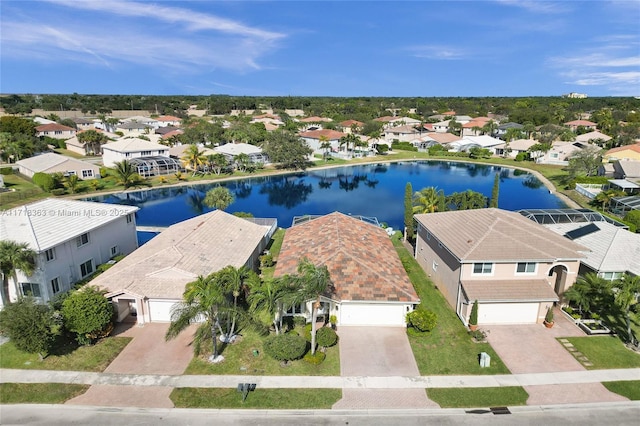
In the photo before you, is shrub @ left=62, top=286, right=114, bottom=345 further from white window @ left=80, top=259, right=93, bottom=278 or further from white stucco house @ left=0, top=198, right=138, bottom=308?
white window @ left=80, top=259, right=93, bottom=278

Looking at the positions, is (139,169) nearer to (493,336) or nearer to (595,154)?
(493,336)

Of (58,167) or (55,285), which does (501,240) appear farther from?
(58,167)

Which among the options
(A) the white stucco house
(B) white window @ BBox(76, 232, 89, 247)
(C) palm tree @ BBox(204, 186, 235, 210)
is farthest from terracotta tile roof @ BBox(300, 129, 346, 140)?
(B) white window @ BBox(76, 232, 89, 247)

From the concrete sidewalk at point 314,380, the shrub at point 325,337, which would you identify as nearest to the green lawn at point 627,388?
the concrete sidewalk at point 314,380

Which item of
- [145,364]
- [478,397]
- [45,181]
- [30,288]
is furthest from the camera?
[45,181]

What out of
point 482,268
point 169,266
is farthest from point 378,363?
point 169,266

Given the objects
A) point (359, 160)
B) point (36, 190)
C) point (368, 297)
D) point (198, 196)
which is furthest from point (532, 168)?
point (36, 190)

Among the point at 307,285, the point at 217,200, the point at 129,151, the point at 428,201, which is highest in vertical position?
the point at 129,151
